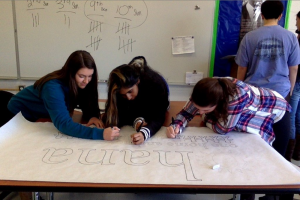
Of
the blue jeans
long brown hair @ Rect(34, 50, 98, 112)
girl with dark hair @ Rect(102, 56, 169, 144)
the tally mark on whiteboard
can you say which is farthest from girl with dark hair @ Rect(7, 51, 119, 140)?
the blue jeans

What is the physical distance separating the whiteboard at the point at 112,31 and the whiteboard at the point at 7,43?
72mm

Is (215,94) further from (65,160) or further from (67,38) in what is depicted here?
(67,38)

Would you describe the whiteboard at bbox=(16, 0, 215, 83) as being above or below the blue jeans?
above

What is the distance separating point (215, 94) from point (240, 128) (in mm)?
247

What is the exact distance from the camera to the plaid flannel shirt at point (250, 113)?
1.21 m

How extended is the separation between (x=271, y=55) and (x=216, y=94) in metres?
0.85

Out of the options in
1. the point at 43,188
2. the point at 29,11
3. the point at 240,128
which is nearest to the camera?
the point at 43,188

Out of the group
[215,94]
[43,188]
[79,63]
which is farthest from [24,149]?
[215,94]

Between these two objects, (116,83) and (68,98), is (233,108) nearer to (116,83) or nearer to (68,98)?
(116,83)

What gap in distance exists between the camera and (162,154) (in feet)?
3.41

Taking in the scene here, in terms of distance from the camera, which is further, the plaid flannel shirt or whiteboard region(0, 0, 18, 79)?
whiteboard region(0, 0, 18, 79)

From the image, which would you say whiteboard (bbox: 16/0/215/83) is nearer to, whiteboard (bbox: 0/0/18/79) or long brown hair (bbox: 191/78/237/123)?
whiteboard (bbox: 0/0/18/79)

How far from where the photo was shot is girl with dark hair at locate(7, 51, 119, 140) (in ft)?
3.90

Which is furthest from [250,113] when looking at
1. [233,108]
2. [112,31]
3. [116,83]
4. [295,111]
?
[112,31]
